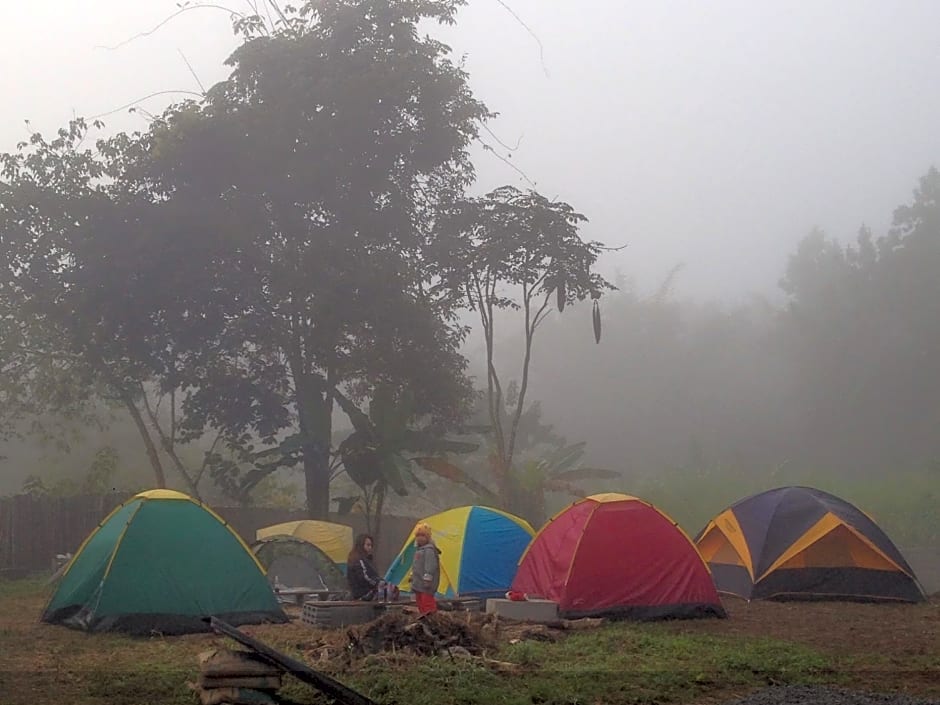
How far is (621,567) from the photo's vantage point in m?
11.9

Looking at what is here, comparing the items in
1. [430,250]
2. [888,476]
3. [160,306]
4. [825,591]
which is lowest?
[825,591]

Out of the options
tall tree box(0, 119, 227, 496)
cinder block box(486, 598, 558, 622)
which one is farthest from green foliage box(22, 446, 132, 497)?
cinder block box(486, 598, 558, 622)

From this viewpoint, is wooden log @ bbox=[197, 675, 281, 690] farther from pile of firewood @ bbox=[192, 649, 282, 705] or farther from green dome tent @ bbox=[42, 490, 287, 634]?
green dome tent @ bbox=[42, 490, 287, 634]

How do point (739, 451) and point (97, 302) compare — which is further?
point (739, 451)

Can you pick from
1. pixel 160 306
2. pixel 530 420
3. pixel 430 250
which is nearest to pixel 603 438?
pixel 530 420

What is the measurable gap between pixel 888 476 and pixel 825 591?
2681 centimetres

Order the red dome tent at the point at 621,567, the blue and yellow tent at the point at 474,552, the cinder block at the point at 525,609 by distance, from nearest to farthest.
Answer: the cinder block at the point at 525,609, the red dome tent at the point at 621,567, the blue and yellow tent at the point at 474,552

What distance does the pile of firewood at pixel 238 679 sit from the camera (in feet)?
20.5

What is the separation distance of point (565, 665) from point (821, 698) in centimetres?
230

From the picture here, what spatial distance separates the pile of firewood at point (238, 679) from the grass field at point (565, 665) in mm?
450

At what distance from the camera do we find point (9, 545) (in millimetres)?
18688

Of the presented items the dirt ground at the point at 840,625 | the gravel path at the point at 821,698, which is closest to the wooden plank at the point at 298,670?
the gravel path at the point at 821,698

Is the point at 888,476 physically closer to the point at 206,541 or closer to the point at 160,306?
the point at 160,306

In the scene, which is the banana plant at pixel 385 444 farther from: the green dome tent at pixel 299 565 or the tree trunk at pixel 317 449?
the green dome tent at pixel 299 565
